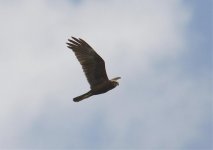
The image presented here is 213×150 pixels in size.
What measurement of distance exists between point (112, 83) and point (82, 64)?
127 centimetres

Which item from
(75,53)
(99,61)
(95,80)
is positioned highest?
(75,53)

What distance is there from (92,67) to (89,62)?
8.2 inches

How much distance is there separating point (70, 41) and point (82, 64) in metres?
0.95

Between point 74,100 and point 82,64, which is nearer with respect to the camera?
point 74,100

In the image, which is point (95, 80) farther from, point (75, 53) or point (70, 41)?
point (70, 41)

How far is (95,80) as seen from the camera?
693 centimetres

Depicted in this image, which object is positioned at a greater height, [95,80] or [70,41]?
[70,41]

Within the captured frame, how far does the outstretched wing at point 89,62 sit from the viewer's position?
22.5 ft

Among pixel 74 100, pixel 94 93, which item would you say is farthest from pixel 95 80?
pixel 74 100

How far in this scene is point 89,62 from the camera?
6.92 meters

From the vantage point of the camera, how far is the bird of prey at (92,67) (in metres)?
6.81

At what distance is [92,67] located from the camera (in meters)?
6.91

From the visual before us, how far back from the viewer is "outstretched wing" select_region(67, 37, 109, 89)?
6871mm

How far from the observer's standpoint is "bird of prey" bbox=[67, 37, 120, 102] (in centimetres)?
681
